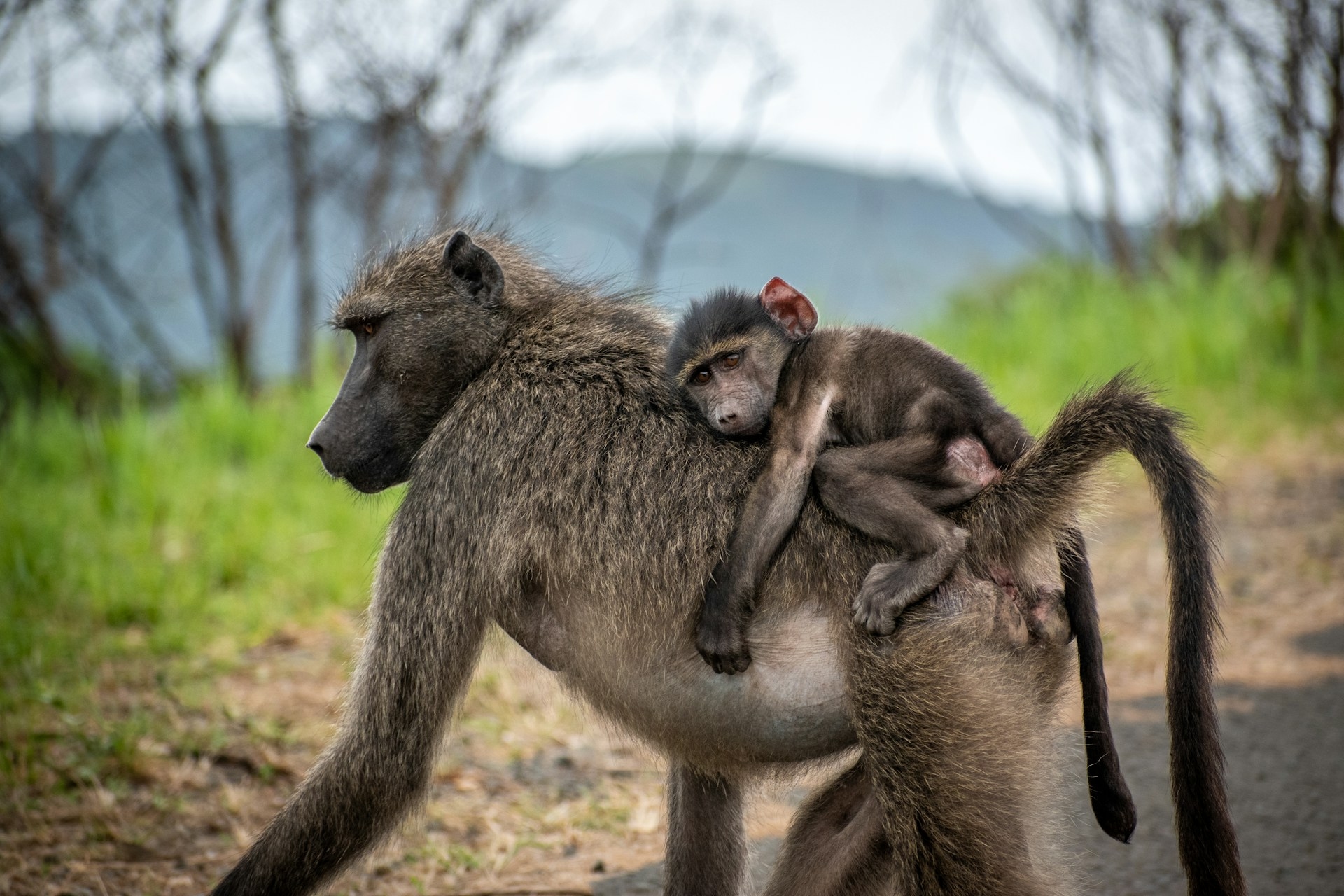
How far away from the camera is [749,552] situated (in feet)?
6.90

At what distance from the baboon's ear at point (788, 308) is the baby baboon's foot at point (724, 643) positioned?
0.68m

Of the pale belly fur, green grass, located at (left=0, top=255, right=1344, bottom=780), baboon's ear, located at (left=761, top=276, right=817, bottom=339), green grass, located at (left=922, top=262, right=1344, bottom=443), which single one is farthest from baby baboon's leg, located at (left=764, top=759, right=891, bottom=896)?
green grass, located at (left=922, top=262, right=1344, bottom=443)

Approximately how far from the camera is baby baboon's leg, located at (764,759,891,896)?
87.0 inches

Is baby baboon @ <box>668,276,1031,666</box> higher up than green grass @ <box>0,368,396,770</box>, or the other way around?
baby baboon @ <box>668,276,1031,666</box>

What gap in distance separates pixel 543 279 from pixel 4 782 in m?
2.02

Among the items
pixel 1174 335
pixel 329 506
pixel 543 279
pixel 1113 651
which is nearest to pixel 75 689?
pixel 329 506

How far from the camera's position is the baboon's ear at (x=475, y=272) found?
255cm

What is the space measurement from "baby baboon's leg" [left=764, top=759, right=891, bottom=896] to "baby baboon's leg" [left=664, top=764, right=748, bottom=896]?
24 centimetres

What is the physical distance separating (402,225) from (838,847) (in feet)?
16.3

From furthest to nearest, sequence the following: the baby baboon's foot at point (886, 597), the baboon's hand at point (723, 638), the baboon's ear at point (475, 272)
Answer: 1. the baboon's ear at point (475, 272)
2. the baboon's hand at point (723, 638)
3. the baby baboon's foot at point (886, 597)

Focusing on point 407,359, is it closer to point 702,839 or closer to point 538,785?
point 702,839

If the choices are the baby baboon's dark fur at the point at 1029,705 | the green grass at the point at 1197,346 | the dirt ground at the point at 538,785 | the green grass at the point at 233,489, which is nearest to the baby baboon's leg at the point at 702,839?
the dirt ground at the point at 538,785

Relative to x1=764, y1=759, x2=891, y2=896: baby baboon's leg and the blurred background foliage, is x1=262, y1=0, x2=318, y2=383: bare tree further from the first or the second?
x1=764, y1=759, x2=891, y2=896: baby baboon's leg

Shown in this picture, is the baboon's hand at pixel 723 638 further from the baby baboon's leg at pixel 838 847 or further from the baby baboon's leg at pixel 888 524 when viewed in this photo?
the baby baboon's leg at pixel 838 847
